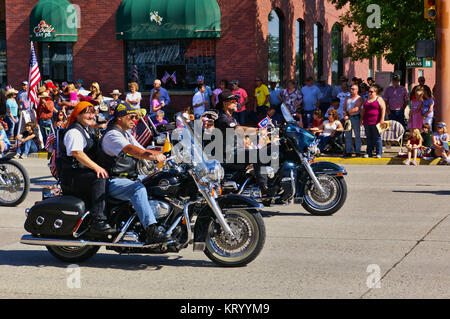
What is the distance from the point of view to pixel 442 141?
17297mm

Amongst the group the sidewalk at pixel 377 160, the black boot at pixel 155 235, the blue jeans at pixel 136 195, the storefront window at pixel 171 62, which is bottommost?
the black boot at pixel 155 235

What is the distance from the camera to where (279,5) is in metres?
25.8

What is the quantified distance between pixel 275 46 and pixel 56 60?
303 inches

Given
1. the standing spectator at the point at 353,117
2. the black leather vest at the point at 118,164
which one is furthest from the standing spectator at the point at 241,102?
the black leather vest at the point at 118,164

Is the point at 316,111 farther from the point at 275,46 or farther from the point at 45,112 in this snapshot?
the point at 45,112

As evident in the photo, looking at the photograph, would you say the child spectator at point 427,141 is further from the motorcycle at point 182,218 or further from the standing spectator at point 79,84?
the motorcycle at point 182,218

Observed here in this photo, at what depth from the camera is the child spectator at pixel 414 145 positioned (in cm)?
1739

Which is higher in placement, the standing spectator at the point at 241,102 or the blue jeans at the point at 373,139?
the standing spectator at the point at 241,102

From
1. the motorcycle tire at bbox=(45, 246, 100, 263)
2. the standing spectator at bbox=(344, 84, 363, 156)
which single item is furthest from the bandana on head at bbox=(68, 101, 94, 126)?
the standing spectator at bbox=(344, 84, 363, 156)

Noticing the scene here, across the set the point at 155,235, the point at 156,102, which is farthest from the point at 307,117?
the point at 155,235

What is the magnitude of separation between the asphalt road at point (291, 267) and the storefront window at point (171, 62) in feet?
45.7
